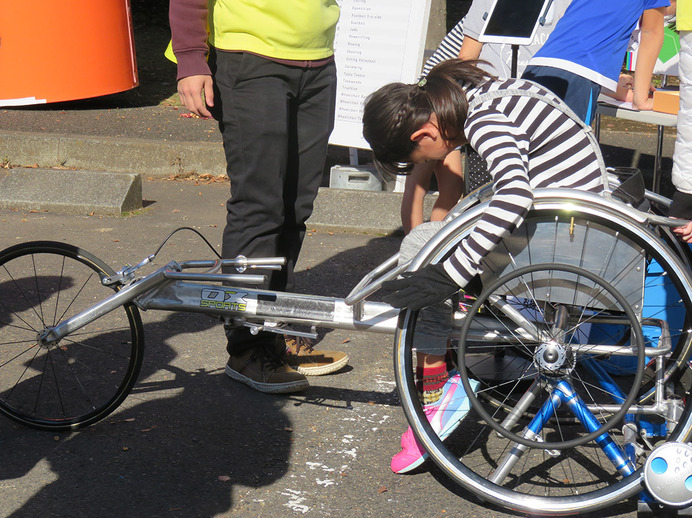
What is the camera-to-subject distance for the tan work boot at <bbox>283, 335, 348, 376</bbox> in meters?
3.51

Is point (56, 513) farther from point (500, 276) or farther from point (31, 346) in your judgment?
point (500, 276)

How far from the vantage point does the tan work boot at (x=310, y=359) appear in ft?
11.5

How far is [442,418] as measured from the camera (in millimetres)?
Answer: 2703

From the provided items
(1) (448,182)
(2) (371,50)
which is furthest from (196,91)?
(2) (371,50)

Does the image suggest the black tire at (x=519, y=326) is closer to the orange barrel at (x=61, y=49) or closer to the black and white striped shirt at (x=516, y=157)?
the black and white striped shirt at (x=516, y=157)

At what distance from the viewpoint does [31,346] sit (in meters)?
3.61

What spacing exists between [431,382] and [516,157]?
2.69 ft

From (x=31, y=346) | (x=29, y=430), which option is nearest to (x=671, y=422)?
(x=29, y=430)

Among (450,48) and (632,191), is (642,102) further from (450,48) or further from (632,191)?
(632,191)

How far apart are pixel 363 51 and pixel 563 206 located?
3703 mm

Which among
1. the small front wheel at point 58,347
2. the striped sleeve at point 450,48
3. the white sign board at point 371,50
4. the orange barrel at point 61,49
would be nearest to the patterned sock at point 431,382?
the small front wheel at point 58,347

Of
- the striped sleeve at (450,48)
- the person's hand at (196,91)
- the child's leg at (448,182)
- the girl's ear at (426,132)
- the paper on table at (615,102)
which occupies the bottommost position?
the child's leg at (448,182)

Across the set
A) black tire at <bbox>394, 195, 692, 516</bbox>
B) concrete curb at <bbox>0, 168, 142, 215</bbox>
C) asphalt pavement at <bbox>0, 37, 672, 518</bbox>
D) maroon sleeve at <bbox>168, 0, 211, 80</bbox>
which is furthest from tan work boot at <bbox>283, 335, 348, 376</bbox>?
concrete curb at <bbox>0, 168, 142, 215</bbox>

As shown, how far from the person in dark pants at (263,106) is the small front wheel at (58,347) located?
19.4 inches
